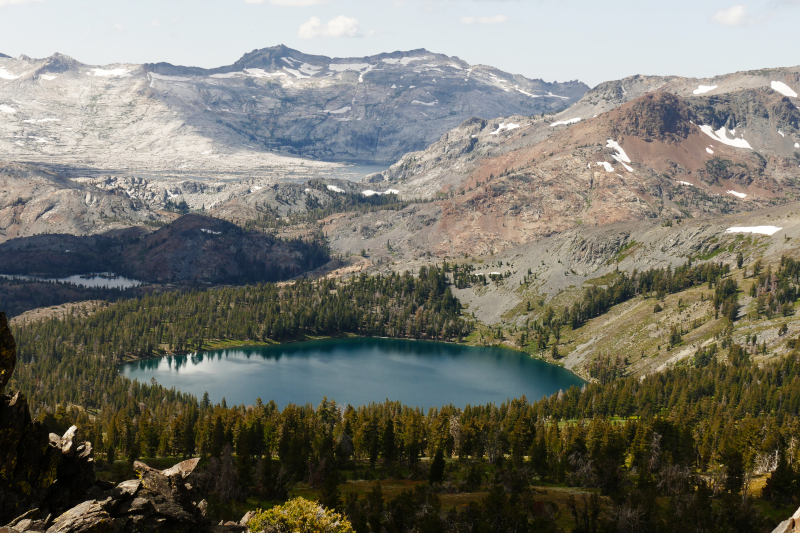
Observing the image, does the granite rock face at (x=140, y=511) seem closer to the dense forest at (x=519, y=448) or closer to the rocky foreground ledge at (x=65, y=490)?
the rocky foreground ledge at (x=65, y=490)

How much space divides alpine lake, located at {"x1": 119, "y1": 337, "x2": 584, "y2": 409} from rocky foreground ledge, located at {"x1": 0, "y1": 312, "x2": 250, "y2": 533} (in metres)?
111

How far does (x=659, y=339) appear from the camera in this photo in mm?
179375

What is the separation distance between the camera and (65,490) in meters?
38.7

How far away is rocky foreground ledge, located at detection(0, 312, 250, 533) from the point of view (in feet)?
112

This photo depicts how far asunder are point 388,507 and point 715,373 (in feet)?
323

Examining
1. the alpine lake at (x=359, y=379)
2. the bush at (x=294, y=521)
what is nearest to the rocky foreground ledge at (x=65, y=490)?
the bush at (x=294, y=521)

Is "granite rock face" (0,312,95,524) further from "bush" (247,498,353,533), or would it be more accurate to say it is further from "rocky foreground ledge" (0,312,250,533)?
"bush" (247,498,353,533)

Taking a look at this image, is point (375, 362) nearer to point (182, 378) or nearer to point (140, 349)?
point (182, 378)

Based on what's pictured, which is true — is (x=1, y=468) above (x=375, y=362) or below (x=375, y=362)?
above

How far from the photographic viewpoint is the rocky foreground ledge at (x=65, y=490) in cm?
3419

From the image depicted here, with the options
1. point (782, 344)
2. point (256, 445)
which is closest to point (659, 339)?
point (782, 344)

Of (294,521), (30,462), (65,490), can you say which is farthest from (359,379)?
(30,462)

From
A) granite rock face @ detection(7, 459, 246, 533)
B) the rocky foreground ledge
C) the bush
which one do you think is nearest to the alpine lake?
the bush

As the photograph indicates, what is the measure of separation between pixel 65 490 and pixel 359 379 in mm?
138338
